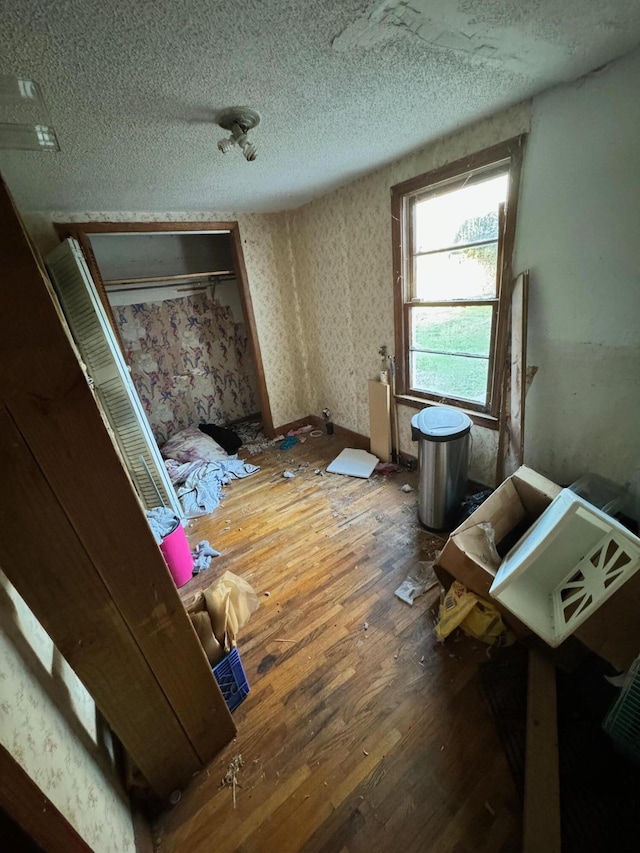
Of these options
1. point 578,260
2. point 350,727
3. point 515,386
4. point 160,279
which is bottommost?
point 350,727

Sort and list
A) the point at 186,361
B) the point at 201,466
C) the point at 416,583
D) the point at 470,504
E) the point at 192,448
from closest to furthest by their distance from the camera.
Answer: the point at 416,583
the point at 470,504
the point at 201,466
the point at 192,448
the point at 186,361

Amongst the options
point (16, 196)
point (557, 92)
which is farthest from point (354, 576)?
point (16, 196)

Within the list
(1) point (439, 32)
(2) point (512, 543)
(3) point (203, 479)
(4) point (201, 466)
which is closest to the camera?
(1) point (439, 32)

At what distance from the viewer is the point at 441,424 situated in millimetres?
2064

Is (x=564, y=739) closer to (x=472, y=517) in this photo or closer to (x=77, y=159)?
(x=472, y=517)

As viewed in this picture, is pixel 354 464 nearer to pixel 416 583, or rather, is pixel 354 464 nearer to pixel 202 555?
pixel 416 583

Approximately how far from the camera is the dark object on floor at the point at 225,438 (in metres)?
3.60

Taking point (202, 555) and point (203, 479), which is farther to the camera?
point (203, 479)

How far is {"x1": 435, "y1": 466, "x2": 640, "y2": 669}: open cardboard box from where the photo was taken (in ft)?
3.81

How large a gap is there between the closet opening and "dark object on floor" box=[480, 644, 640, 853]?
300 centimetres

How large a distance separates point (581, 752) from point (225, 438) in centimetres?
332

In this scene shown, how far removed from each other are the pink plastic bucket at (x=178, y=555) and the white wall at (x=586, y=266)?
7.31 ft

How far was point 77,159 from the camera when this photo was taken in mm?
1604

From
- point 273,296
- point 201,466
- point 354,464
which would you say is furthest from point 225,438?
point 273,296
